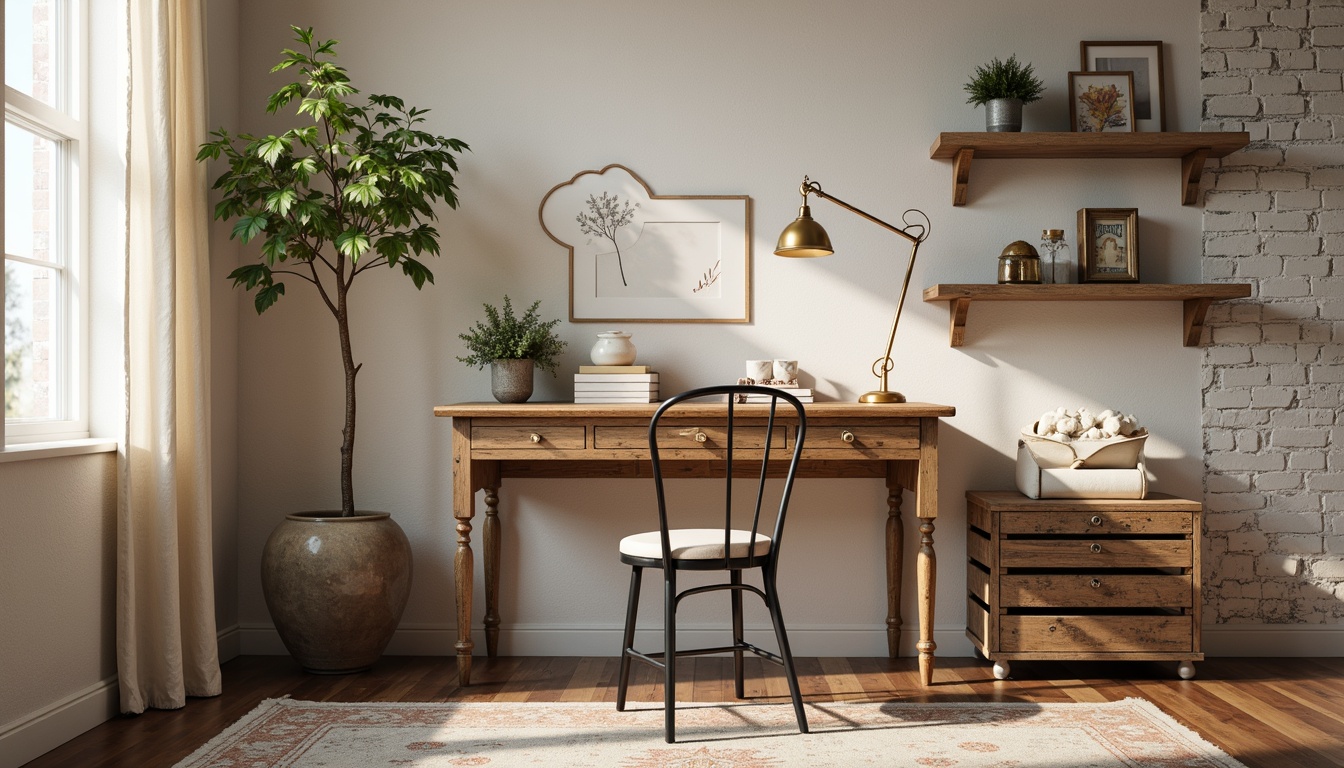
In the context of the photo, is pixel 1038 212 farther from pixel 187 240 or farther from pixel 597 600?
pixel 187 240

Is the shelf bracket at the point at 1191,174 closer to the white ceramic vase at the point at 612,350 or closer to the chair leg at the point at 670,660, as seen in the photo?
the white ceramic vase at the point at 612,350

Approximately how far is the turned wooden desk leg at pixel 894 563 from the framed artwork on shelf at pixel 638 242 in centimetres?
74

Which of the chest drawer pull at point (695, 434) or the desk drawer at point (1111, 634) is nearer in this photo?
the chest drawer pull at point (695, 434)

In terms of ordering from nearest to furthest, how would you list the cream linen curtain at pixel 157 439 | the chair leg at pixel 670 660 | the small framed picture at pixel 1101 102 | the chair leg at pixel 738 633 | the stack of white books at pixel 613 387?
the chair leg at pixel 670 660 → the cream linen curtain at pixel 157 439 → the chair leg at pixel 738 633 → the stack of white books at pixel 613 387 → the small framed picture at pixel 1101 102

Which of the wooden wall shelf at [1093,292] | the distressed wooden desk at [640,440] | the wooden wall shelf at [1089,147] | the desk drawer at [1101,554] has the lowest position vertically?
the desk drawer at [1101,554]

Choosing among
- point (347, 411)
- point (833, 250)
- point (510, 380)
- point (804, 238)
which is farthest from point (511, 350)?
point (833, 250)

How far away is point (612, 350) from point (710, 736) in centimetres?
121

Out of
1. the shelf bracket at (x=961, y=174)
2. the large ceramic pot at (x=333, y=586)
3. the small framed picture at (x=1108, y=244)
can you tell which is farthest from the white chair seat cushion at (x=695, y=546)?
the small framed picture at (x=1108, y=244)

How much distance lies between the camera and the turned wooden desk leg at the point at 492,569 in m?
3.36

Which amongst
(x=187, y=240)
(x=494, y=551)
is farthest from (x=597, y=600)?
(x=187, y=240)

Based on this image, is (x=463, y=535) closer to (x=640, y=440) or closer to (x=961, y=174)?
(x=640, y=440)

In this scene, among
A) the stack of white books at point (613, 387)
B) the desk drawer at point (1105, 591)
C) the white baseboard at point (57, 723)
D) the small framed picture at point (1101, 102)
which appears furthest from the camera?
the small framed picture at point (1101, 102)

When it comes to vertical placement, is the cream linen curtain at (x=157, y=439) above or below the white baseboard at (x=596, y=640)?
above

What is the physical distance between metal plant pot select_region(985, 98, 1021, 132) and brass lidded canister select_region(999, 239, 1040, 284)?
1.19ft
